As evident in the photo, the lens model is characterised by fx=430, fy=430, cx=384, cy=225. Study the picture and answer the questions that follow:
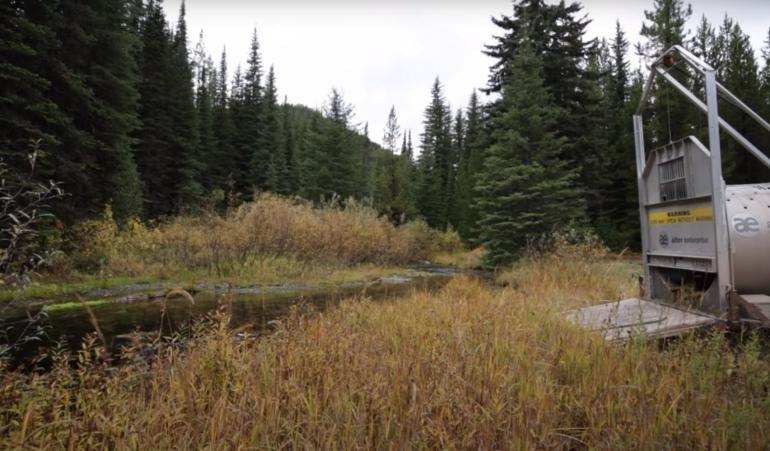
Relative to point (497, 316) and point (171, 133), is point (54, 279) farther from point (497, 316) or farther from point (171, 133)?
point (171, 133)

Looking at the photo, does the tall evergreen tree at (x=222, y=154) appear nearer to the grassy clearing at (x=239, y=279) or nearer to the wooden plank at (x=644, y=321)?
the grassy clearing at (x=239, y=279)

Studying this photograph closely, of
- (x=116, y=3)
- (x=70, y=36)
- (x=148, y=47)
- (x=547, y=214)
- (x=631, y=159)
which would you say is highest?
(x=148, y=47)

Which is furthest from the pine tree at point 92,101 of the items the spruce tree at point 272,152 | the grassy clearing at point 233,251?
the spruce tree at point 272,152

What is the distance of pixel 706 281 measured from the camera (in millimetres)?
4578

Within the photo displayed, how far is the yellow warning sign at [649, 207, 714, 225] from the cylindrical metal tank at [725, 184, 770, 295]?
0.20m

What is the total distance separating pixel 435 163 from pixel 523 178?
35.8m

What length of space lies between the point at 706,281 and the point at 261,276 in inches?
418

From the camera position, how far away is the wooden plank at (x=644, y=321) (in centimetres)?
371

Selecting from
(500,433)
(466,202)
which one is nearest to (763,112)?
(466,202)

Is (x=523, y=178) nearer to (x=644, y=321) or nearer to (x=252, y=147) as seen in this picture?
(x=644, y=321)

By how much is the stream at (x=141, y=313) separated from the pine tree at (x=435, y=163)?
1027 inches

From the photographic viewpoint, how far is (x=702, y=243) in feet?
14.0

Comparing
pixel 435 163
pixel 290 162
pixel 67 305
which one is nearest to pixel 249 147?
pixel 290 162

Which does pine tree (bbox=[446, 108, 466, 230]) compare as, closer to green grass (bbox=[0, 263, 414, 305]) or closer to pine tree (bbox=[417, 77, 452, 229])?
pine tree (bbox=[417, 77, 452, 229])
